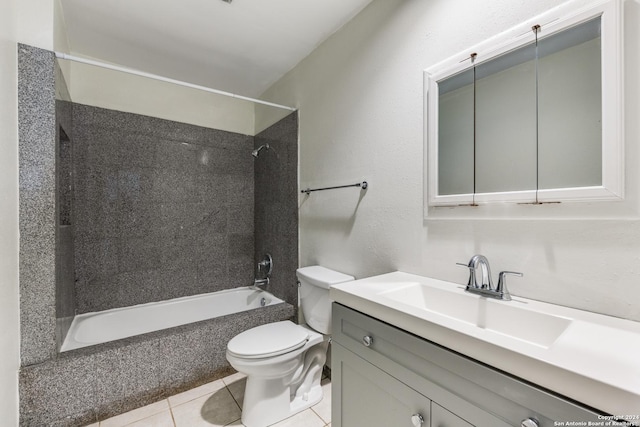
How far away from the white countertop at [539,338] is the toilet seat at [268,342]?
22.5 inches

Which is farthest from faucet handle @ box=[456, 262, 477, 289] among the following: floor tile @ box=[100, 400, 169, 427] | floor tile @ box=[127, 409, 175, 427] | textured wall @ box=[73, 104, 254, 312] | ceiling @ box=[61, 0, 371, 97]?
textured wall @ box=[73, 104, 254, 312]

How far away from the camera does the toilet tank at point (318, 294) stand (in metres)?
1.66

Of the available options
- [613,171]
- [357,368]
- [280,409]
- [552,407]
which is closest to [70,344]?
[280,409]

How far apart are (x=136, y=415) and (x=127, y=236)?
4.41ft

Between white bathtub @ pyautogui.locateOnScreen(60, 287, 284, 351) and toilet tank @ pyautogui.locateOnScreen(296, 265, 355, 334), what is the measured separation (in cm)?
64

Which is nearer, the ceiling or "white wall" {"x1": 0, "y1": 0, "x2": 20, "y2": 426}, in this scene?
"white wall" {"x1": 0, "y1": 0, "x2": 20, "y2": 426}

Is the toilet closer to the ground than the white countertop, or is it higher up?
closer to the ground

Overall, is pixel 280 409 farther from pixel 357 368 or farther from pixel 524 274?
pixel 524 274

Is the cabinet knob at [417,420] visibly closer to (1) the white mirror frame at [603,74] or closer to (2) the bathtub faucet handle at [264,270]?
(1) the white mirror frame at [603,74]

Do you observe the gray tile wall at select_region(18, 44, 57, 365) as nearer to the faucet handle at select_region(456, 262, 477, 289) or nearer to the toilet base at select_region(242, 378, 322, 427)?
the toilet base at select_region(242, 378, 322, 427)

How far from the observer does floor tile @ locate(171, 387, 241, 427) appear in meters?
1.52

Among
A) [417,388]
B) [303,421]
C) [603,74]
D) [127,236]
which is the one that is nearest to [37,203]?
[127,236]

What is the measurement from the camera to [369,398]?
98 centimetres

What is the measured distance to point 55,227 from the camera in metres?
1.47
